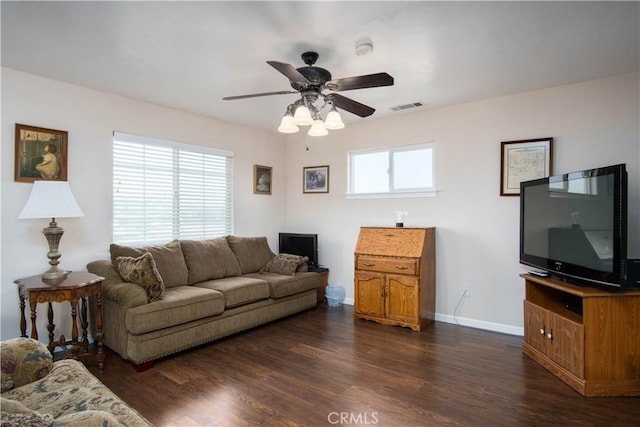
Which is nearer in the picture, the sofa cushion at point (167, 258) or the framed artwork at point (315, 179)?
the sofa cushion at point (167, 258)

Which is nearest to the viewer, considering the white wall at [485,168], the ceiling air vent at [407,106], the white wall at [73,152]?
the white wall at [73,152]

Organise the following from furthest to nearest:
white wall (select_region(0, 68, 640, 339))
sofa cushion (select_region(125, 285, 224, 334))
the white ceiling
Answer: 1. white wall (select_region(0, 68, 640, 339))
2. sofa cushion (select_region(125, 285, 224, 334))
3. the white ceiling

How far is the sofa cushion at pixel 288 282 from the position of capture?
12.8ft

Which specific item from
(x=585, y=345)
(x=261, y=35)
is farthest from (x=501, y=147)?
(x=261, y=35)

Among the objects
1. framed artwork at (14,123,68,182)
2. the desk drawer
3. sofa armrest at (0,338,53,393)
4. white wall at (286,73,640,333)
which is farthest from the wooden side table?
white wall at (286,73,640,333)

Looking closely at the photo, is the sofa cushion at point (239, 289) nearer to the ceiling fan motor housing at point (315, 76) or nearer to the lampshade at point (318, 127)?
the lampshade at point (318, 127)

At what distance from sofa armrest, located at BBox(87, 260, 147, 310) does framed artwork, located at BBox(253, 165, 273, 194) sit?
2.28 m

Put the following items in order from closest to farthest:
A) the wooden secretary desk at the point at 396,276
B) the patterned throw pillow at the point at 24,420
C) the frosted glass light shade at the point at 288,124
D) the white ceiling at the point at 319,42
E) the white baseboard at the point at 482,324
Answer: the patterned throw pillow at the point at 24,420
the white ceiling at the point at 319,42
the frosted glass light shade at the point at 288,124
the white baseboard at the point at 482,324
the wooden secretary desk at the point at 396,276

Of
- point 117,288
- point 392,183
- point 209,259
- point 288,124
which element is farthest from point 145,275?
point 392,183

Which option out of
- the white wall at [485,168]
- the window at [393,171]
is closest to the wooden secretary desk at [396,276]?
the white wall at [485,168]

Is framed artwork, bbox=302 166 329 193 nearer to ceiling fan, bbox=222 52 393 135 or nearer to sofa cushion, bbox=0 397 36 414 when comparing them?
ceiling fan, bbox=222 52 393 135

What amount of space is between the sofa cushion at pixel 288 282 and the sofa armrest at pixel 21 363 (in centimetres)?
236

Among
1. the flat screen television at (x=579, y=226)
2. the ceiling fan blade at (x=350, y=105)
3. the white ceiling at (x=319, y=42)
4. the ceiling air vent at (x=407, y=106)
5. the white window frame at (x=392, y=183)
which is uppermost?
the ceiling air vent at (x=407, y=106)

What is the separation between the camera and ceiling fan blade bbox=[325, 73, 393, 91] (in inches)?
87.7
